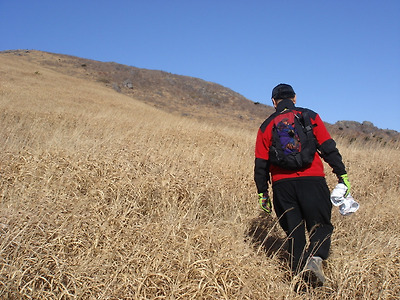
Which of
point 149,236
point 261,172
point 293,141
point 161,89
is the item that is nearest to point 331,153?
point 293,141

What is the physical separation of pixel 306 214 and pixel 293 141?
2.47ft

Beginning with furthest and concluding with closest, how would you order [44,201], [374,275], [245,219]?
[245,219] → [44,201] → [374,275]

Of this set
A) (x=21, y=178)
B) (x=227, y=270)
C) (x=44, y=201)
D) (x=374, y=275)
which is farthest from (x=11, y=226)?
(x=374, y=275)

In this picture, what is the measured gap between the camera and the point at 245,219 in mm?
4891

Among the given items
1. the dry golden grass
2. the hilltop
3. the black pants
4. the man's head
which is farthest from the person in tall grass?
the hilltop

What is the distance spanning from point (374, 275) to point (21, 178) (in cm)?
447

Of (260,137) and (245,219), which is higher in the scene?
(260,137)

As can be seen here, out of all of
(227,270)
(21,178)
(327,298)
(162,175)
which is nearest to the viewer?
(227,270)

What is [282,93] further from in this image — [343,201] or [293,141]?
[343,201]

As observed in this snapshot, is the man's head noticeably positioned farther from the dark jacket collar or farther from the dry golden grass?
the dry golden grass

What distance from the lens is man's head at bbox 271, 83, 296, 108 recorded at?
12.0 ft

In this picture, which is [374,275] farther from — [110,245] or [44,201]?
[44,201]

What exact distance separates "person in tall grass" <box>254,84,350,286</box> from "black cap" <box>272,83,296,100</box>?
10cm

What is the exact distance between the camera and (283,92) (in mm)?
3664
